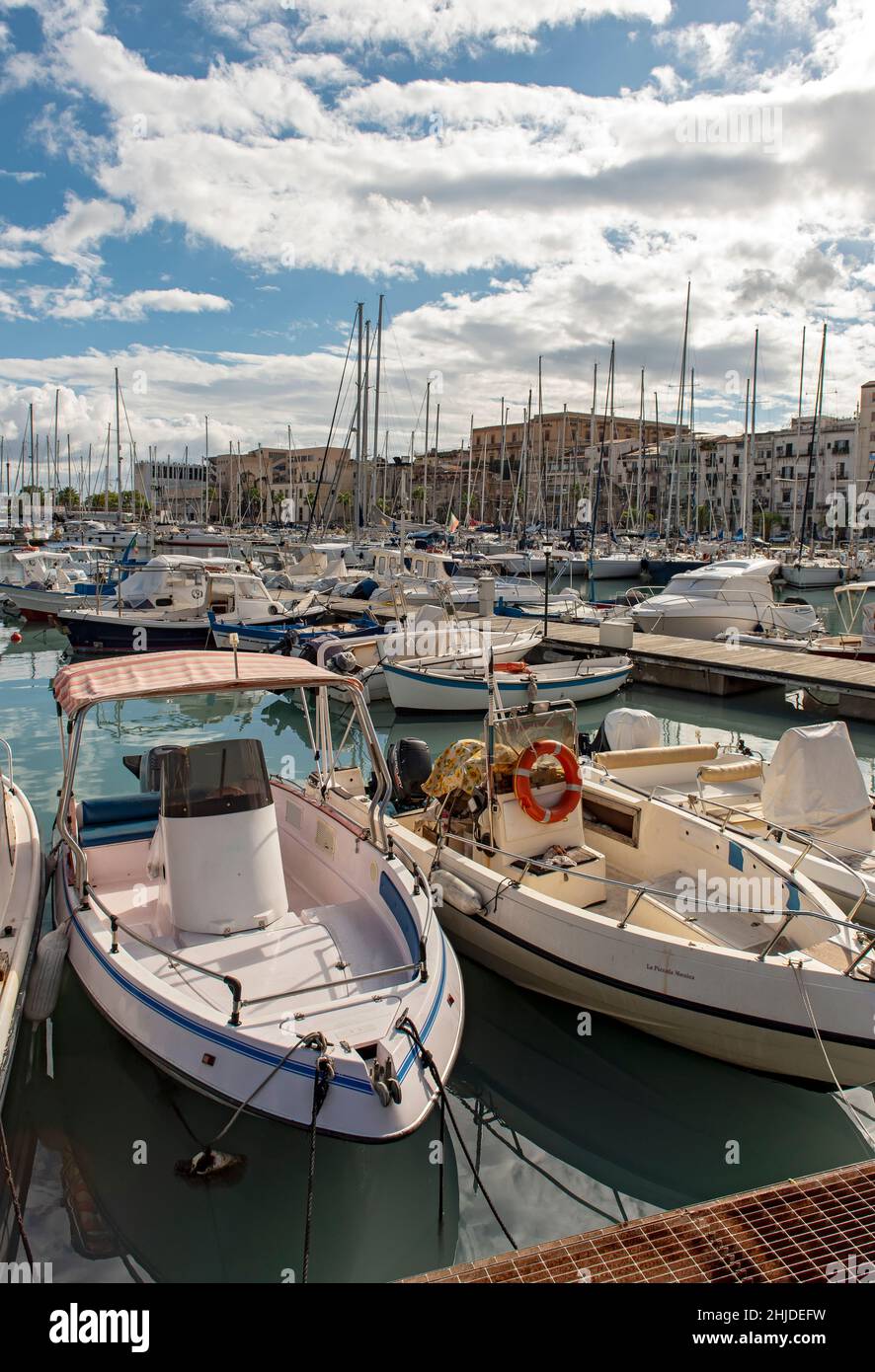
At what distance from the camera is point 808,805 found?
9273 mm

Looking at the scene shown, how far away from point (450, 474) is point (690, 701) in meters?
107

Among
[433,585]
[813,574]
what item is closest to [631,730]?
[433,585]

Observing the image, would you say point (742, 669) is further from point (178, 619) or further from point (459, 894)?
point (178, 619)

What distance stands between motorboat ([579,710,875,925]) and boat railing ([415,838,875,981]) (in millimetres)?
733

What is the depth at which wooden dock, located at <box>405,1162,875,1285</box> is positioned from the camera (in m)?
3.91

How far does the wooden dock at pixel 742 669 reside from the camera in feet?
65.6

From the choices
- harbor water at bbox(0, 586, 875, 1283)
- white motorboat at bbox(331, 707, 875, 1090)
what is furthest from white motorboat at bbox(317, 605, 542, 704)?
harbor water at bbox(0, 586, 875, 1283)

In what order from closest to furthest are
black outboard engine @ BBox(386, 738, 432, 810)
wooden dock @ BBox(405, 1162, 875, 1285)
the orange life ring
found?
wooden dock @ BBox(405, 1162, 875, 1285)
the orange life ring
black outboard engine @ BBox(386, 738, 432, 810)

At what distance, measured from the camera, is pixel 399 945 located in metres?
6.57

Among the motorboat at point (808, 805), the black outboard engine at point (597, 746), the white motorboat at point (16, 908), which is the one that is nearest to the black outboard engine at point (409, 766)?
the motorboat at point (808, 805)

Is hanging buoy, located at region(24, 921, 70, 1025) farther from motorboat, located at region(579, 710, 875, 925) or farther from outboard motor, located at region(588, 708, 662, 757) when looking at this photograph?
outboard motor, located at region(588, 708, 662, 757)

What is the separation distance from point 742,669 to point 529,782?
14696 millimetres
